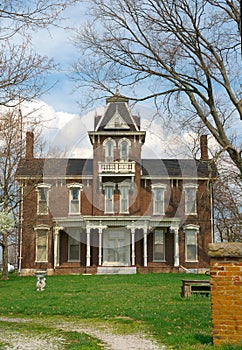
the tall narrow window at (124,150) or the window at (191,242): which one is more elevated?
the tall narrow window at (124,150)

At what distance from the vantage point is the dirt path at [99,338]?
25.3 ft

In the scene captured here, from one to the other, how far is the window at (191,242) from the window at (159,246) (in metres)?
1.78

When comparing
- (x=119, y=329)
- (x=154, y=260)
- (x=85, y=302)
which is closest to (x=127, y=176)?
(x=154, y=260)

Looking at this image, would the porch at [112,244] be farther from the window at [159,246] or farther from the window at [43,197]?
the window at [43,197]

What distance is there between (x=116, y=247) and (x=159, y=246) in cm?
303

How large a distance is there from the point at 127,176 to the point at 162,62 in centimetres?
2125

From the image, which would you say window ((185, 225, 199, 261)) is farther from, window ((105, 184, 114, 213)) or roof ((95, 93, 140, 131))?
roof ((95, 93, 140, 131))

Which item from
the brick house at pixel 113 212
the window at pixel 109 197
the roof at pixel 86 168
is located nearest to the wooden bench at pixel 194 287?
the brick house at pixel 113 212

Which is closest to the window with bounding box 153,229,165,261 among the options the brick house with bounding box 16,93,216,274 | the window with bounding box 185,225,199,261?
the brick house with bounding box 16,93,216,274

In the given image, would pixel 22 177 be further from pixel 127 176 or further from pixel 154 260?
pixel 154 260

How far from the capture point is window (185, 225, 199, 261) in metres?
34.5

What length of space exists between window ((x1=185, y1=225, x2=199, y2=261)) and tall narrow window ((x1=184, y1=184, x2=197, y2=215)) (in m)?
1.19

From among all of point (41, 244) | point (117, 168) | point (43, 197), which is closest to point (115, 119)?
point (117, 168)

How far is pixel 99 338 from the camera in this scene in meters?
8.54
